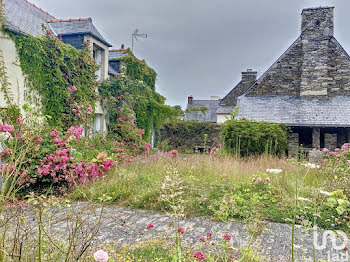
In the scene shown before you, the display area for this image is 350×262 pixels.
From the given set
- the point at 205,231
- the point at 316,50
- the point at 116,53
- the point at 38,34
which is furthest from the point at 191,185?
the point at 316,50

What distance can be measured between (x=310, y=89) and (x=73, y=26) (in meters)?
11.7

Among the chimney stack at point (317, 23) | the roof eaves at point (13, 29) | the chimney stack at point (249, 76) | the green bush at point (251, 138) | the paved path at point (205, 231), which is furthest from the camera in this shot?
the chimney stack at point (249, 76)

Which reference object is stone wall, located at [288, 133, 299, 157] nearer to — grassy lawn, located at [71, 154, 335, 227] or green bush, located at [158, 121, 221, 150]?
green bush, located at [158, 121, 221, 150]

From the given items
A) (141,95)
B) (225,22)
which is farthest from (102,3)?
(225,22)

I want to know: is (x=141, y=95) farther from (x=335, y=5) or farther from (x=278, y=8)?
(x=335, y=5)

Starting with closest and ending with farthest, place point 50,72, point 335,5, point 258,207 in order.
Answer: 1. point 258,207
2. point 50,72
3. point 335,5

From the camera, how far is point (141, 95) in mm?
11633

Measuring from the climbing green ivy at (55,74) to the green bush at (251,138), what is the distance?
5462 millimetres

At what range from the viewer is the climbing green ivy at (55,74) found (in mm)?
6688

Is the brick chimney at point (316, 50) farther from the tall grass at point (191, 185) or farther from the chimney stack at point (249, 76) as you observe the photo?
the tall grass at point (191, 185)

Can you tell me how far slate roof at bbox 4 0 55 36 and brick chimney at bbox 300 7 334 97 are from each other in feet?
40.6

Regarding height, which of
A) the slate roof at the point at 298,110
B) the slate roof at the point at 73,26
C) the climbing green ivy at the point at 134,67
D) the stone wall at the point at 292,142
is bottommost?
the stone wall at the point at 292,142

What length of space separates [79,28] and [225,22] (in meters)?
6.43

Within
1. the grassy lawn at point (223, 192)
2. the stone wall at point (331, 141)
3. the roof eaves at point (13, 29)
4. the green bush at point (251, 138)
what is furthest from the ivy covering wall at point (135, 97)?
the stone wall at point (331, 141)
